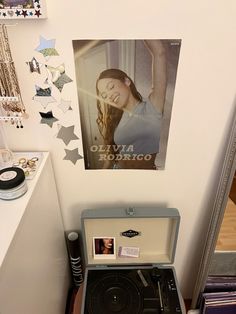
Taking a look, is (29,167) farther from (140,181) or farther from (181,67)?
(181,67)

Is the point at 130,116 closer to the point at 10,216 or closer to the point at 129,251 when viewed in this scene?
the point at 10,216

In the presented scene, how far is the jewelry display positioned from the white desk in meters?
0.17

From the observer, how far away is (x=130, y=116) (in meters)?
0.89

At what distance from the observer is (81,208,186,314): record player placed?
100cm

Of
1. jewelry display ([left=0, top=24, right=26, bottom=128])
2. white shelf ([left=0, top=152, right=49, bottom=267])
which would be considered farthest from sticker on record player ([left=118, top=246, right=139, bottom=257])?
jewelry display ([left=0, top=24, right=26, bottom=128])

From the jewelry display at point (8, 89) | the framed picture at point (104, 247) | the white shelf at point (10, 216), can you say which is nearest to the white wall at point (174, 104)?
the jewelry display at point (8, 89)

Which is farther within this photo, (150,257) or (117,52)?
(150,257)

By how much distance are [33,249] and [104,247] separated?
1.40 feet

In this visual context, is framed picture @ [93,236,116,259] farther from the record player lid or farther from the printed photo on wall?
the printed photo on wall

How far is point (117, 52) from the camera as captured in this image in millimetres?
775

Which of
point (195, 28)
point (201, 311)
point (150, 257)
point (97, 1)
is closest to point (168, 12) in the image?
point (195, 28)

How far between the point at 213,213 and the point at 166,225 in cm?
19

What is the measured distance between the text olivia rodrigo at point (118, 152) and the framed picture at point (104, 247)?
1.18 ft

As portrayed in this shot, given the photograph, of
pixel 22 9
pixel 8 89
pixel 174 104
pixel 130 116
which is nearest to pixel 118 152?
pixel 130 116
